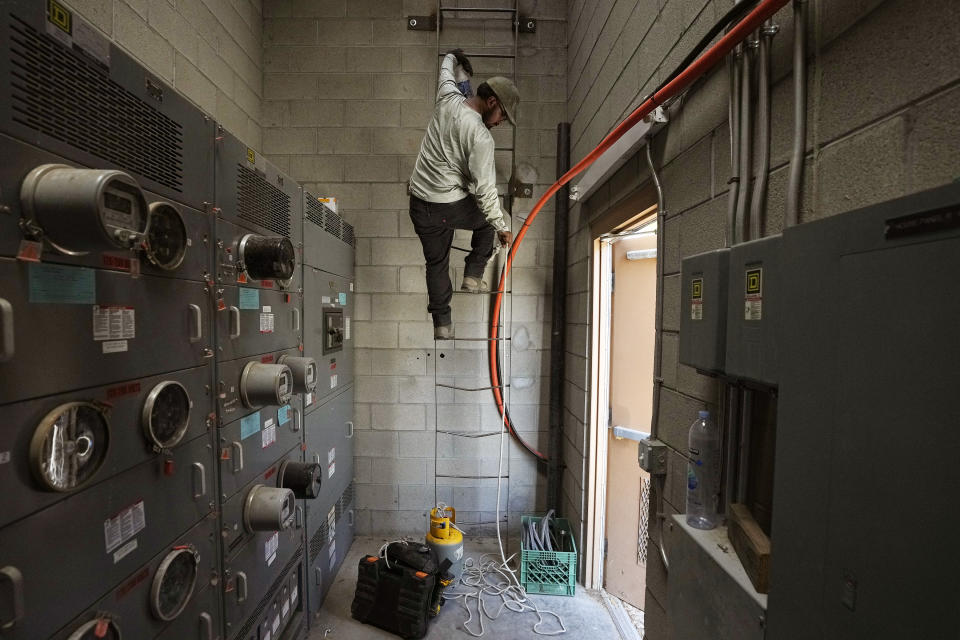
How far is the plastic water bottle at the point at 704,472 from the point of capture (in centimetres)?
100

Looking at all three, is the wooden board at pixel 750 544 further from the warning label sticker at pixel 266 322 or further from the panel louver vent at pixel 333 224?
the panel louver vent at pixel 333 224

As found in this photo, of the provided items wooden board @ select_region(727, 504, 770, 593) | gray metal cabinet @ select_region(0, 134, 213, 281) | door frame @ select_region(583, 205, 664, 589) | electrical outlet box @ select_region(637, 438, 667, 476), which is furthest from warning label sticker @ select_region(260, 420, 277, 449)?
door frame @ select_region(583, 205, 664, 589)

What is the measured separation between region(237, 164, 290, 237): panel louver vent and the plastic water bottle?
156cm

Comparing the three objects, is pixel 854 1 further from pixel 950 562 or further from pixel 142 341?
pixel 142 341

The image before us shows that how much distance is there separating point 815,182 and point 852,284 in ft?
1.27

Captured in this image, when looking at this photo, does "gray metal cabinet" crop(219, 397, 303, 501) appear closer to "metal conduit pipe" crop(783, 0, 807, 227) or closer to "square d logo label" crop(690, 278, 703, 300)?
"square d logo label" crop(690, 278, 703, 300)

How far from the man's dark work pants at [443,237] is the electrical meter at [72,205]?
1.43m

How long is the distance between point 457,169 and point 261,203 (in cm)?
92

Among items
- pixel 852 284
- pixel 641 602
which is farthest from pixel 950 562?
pixel 641 602

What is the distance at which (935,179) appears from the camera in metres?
0.56

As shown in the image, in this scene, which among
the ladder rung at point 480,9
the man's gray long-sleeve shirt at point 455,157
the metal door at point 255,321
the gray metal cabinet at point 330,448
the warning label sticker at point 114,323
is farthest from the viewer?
the ladder rung at point 480,9

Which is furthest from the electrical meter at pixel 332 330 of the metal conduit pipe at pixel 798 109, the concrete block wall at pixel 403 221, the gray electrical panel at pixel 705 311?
the metal conduit pipe at pixel 798 109

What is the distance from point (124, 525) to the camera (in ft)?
2.80

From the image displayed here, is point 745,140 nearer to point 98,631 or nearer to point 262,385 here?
point 262,385
